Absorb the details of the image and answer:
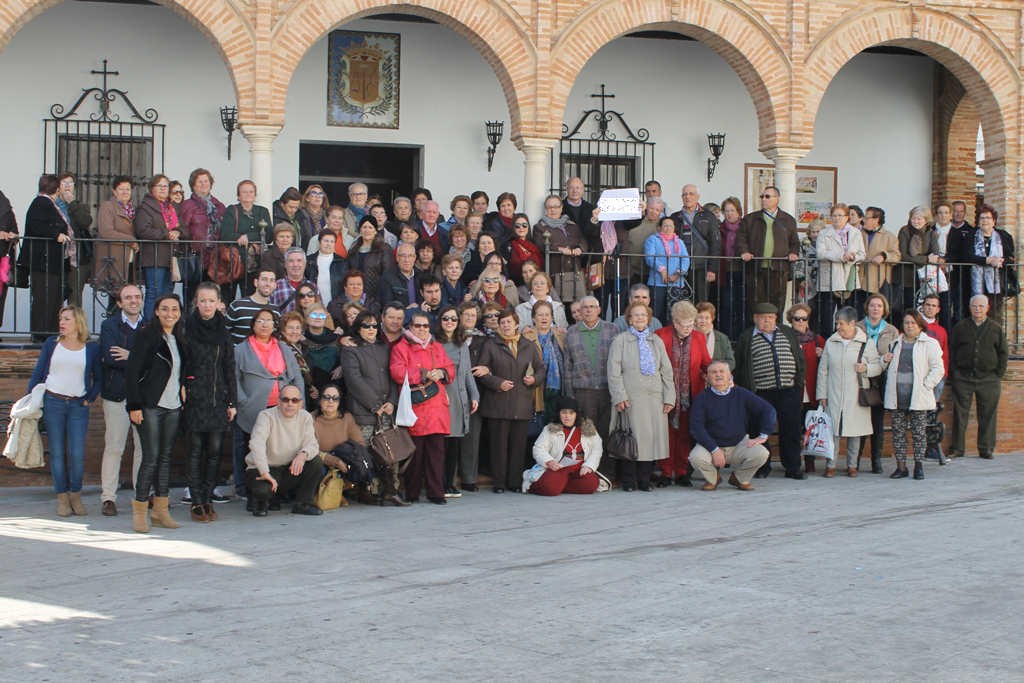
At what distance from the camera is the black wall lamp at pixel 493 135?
17172 mm

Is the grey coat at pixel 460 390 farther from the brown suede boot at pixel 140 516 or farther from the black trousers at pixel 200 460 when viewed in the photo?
the brown suede boot at pixel 140 516

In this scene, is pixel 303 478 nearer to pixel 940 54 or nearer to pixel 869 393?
pixel 869 393

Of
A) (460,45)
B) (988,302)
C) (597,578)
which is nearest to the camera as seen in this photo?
(597,578)

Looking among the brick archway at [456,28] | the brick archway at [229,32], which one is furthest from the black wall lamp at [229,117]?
the brick archway at [229,32]

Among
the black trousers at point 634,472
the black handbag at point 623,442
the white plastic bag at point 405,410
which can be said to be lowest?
the black trousers at point 634,472

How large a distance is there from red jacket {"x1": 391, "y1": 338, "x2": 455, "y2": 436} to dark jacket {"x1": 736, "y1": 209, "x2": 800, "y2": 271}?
4.30 metres

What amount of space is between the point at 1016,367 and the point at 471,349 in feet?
22.8

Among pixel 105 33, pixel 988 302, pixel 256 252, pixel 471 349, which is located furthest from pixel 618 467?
pixel 105 33

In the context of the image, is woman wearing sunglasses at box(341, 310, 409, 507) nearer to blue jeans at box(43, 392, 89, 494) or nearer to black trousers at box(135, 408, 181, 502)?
black trousers at box(135, 408, 181, 502)

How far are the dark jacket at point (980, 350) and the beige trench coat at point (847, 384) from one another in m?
1.70

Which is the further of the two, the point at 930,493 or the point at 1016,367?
the point at 1016,367

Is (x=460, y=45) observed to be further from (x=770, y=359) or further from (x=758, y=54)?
(x=770, y=359)

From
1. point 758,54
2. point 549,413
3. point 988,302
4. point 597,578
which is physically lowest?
point 597,578

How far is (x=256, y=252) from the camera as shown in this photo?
1261cm
